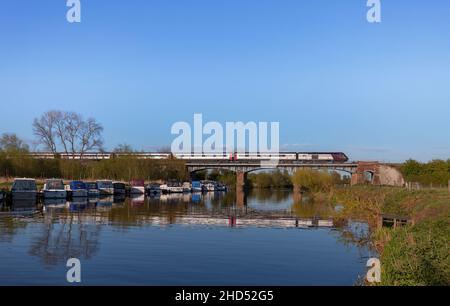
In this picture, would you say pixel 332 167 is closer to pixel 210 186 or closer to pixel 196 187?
pixel 210 186

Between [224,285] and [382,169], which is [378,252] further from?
[382,169]

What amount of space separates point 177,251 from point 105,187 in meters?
62.8

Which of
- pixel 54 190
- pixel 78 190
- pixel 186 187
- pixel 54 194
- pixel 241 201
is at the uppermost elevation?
pixel 54 190

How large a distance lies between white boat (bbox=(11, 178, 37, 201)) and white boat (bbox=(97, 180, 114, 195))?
62.8 ft

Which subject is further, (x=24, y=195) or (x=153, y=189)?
(x=153, y=189)

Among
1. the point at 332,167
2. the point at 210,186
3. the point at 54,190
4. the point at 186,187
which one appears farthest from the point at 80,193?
the point at 332,167

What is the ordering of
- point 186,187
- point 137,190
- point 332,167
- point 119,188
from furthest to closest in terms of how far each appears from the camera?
point 332,167, point 186,187, point 137,190, point 119,188

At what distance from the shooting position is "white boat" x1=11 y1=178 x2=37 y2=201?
2542 inches

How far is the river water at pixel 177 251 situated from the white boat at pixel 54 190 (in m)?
26.7

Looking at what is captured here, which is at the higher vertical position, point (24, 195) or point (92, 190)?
point (24, 195)

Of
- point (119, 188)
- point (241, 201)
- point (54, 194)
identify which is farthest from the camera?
point (119, 188)

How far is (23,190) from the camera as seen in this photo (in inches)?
2581

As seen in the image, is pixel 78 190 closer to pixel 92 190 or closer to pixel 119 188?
pixel 92 190

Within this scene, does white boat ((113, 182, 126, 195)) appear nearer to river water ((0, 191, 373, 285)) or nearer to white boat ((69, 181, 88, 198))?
white boat ((69, 181, 88, 198))
